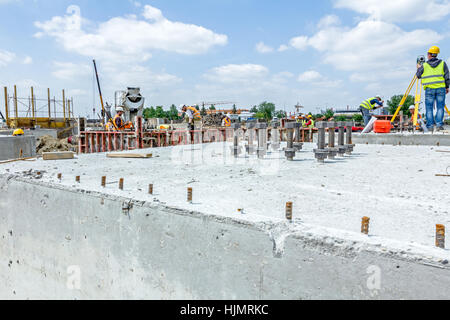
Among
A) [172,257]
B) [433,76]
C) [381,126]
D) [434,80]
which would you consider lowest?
[172,257]

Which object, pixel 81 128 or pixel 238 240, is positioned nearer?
pixel 238 240

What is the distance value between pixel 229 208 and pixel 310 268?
1.14 meters

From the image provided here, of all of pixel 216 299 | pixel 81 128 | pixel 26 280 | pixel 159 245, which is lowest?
pixel 26 280

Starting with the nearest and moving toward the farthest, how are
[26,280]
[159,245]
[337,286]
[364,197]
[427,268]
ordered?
[427,268]
[337,286]
[159,245]
[364,197]
[26,280]

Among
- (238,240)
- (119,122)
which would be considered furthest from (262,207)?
(119,122)

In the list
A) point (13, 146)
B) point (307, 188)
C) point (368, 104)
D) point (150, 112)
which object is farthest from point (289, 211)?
point (150, 112)

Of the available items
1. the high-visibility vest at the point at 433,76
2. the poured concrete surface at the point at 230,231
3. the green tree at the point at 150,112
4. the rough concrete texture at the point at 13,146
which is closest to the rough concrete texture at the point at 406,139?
the high-visibility vest at the point at 433,76

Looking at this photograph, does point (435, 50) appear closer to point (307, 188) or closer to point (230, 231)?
point (307, 188)

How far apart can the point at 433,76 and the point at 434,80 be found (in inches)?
5.3

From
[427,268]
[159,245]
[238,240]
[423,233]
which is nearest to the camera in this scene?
[427,268]

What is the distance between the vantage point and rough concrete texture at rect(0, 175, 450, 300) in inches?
98.3

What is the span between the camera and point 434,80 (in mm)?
10672

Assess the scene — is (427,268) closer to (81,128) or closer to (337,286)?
(337,286)
